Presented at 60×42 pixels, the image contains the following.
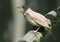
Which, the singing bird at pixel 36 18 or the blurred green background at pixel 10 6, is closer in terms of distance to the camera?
the singing bird at pixel 36 18

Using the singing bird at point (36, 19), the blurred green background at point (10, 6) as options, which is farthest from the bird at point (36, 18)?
the blurred green background at point (10, 6)

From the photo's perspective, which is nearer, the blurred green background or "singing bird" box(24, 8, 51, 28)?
"singing bird" box(24, 8, 51, 28)

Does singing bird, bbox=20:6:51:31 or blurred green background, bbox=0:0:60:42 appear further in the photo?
blurred green background, bbox=0:0:60:42

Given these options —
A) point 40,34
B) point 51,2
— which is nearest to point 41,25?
point 40,34

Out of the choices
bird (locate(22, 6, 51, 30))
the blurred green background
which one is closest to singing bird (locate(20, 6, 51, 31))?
bird (locate(22, 6, 51, 30))

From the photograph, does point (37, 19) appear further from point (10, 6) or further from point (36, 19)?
point (10, 6)

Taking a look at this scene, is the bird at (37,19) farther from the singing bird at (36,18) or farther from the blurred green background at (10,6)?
the blurred green background at (10,6)

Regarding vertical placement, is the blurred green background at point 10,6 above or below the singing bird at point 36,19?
above

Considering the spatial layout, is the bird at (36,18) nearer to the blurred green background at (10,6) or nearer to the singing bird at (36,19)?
the singing bird at (36,19)

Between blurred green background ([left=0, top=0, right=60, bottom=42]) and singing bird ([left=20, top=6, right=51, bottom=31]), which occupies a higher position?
blurred green background ([left=0, top=0, right=60, bottom=42])

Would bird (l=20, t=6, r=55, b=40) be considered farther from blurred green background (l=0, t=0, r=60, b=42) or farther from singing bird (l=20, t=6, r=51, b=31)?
blurred green background (l=0, t=0, r=60, b=42)

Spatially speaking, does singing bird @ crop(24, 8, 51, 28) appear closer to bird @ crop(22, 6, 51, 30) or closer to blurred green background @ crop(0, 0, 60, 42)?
bird @ crop(22, 6, 51, 30)

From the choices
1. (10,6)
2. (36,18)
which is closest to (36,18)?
(36,18)

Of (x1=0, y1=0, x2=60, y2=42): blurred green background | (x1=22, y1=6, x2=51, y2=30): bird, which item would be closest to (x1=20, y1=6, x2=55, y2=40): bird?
(x1=22, y1=6, x2=51, y2=30): bird
